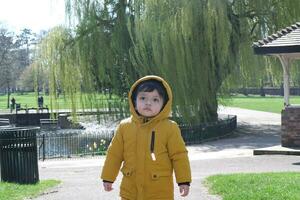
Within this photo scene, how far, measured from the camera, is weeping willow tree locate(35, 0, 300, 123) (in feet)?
73.8

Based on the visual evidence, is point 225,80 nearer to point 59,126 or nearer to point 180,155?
point 59,126

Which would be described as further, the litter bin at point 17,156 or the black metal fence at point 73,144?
A: the black metal fence at point 73,144

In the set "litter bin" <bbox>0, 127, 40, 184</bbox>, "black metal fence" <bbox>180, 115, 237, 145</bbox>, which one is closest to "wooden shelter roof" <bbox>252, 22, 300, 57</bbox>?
"black metal fence" <bbox>180, 115, 237, 145</bbox>

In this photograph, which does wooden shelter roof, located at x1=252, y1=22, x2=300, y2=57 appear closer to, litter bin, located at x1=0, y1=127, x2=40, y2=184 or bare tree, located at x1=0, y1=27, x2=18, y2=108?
litter bin, located at x1=0, y1=127, x2=40, y2=184

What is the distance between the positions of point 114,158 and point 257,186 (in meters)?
4.26

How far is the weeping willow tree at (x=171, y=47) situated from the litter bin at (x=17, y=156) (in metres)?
12.3

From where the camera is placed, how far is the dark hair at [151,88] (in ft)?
16.2

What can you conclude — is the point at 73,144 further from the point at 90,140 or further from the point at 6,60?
the point at 6,60

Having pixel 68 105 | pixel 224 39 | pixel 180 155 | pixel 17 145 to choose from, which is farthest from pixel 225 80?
pixel 180 155

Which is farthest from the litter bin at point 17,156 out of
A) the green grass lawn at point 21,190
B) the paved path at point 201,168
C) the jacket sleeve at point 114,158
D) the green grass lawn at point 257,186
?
the jacket sleeve at point 114,158

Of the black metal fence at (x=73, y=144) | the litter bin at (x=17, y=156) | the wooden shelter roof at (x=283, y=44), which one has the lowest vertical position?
the black metal fence at (x=73, y=144)

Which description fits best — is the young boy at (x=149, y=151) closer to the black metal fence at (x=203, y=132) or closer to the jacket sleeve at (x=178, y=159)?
the jacket sleeve at (x=178, y=159)

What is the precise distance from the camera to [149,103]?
16.1ft

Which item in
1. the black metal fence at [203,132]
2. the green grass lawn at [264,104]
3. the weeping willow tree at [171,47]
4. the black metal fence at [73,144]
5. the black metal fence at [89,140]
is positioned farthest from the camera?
the green grass lawn at [264,104]
